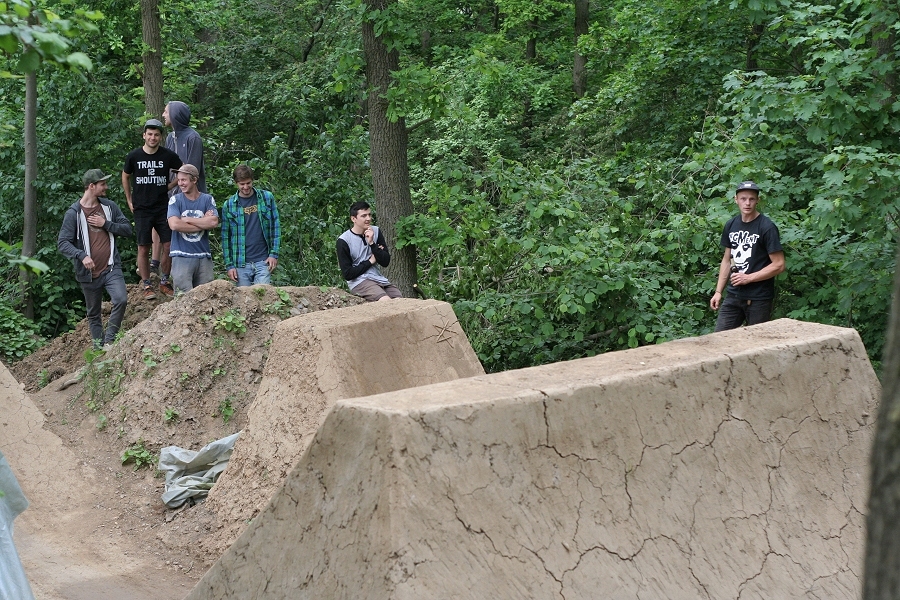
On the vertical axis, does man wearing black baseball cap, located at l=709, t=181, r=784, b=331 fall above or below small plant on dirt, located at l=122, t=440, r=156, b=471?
above

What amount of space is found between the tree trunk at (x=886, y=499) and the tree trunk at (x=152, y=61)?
11.6m

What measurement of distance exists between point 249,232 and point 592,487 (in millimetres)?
6003

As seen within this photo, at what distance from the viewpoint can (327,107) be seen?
13664 mm

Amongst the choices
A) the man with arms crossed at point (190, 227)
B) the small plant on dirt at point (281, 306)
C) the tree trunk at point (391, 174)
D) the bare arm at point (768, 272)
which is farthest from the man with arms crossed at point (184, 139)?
the bare arm at point (768, 272)

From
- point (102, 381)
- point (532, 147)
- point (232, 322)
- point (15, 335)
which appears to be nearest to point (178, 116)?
point (232, 322)

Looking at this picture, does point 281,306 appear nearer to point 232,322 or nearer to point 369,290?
point 232,322

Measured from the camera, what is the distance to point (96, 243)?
30.8 feet

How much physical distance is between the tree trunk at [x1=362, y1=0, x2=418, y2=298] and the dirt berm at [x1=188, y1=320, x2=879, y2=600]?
19.3 ft

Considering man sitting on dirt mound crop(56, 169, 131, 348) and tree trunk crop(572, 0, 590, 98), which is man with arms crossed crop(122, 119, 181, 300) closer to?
man sitting on dirt mound crop(56, 169, 131, 348)

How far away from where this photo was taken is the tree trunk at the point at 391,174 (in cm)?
1019

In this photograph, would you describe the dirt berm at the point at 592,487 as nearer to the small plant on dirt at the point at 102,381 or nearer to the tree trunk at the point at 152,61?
the small plant on dirt at the point at 102,381

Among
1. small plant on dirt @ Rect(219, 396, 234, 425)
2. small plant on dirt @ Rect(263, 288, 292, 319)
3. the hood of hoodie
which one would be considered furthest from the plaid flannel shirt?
small plant on dirt @ Rect(219, 396, 234, 425)

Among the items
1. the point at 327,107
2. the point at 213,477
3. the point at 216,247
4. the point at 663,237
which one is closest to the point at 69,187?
the point at 216,247

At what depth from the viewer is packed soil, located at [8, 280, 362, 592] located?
774cm
